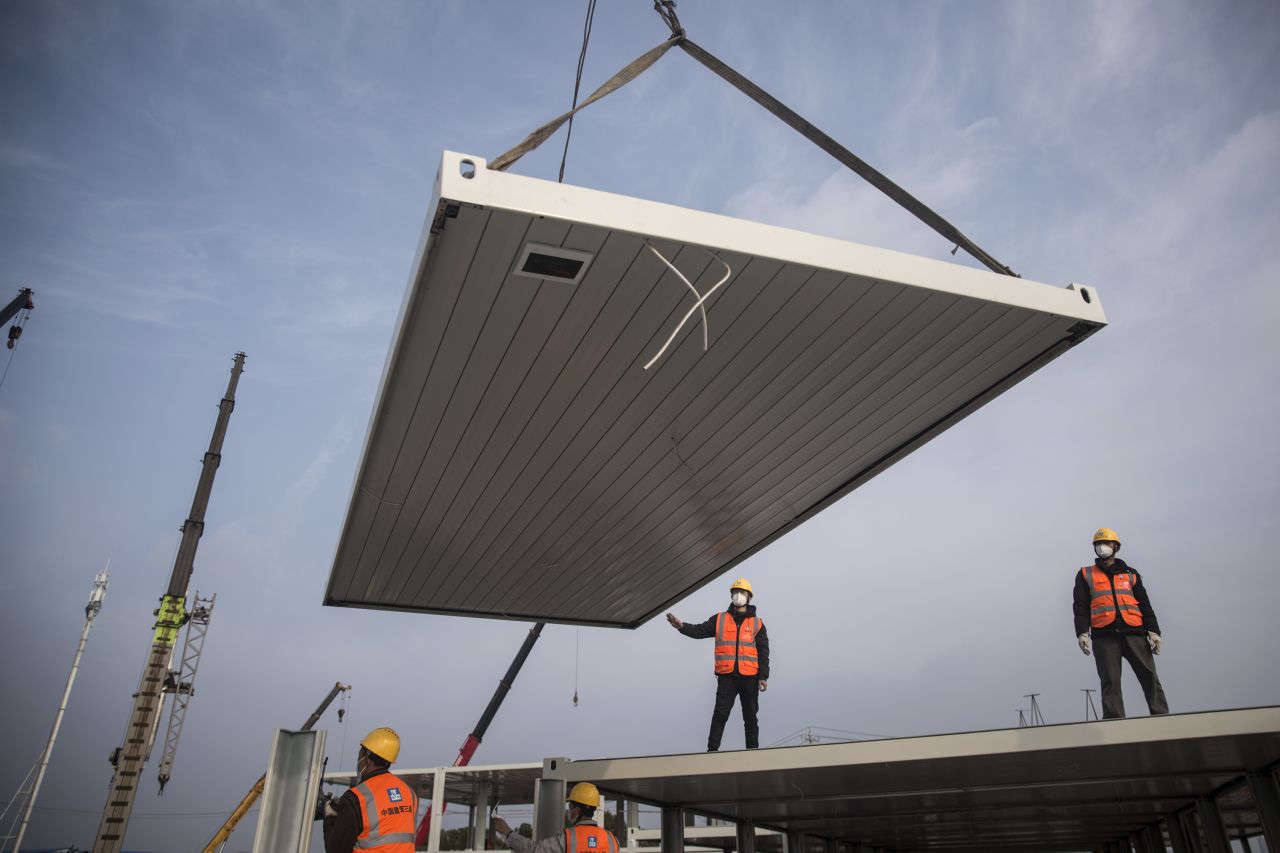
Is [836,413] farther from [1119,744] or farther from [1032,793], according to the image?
[1032,793]

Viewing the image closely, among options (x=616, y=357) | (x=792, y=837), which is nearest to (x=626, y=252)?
(x=616, y=357)

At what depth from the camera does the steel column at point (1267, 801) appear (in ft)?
15.2

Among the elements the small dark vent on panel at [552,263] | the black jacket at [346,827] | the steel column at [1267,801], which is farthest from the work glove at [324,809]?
the steel column at [1267,801]

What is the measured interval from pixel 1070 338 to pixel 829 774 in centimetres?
284

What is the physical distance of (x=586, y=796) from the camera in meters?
5.04

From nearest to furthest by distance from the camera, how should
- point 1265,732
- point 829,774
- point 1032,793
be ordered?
point 1265,732, point 829,774, point 1032,793

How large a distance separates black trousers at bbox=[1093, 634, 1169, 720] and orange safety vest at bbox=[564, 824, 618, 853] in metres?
3.49

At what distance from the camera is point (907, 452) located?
5.72 meters

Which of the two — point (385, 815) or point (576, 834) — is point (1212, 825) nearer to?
point (576, 834)

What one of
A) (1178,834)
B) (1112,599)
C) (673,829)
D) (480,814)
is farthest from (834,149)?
(480,814)

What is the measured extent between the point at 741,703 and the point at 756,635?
1.85 feet

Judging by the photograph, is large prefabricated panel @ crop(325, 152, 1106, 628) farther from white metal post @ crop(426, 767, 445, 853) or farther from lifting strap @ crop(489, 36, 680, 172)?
white metal post @ crop(426, 767, 445, 853)

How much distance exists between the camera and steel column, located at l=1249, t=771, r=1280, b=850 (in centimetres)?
464

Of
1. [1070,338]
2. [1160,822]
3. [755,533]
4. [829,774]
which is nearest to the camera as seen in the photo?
[1070,338]
